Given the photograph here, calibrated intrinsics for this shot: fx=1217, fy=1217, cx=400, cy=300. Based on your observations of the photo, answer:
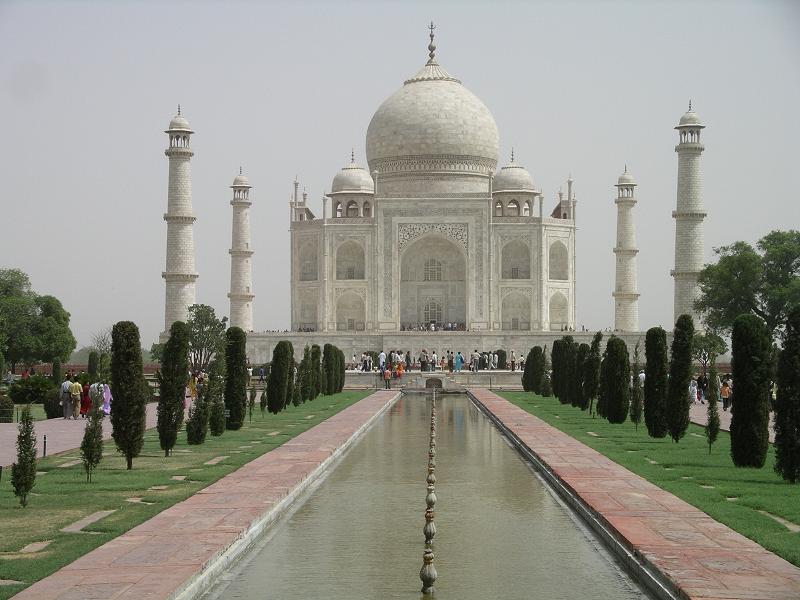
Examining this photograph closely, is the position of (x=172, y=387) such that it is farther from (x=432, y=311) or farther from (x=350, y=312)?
(x=432, y=311)

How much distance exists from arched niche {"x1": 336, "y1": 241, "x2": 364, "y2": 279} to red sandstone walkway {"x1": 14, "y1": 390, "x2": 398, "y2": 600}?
2942cm

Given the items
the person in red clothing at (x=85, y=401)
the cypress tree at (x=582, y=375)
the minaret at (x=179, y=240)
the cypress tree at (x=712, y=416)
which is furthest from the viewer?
the minaret at (x=179, y=240)

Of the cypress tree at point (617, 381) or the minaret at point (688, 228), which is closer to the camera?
the cypress tree at point (617, 381)

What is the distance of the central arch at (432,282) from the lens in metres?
40.9

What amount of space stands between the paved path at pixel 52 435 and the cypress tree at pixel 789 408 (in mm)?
7277

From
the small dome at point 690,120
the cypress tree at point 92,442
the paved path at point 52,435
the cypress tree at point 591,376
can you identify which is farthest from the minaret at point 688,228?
the cypress tree at point 92,442

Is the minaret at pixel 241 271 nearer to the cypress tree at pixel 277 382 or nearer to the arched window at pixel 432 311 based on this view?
the arched window at pixel 432 311

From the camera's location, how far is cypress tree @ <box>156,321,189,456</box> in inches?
489

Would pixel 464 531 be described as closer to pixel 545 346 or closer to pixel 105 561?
pixel 105 561

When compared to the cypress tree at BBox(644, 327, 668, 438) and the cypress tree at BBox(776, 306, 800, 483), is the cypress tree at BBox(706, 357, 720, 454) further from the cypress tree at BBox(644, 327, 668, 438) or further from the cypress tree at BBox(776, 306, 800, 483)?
the cypress tree at BBox(776, 306, 800, 483)

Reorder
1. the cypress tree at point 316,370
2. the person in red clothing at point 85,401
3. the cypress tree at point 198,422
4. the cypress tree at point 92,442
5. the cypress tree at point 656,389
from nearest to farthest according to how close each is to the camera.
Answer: the cypress tree at point 92,442 → the cypress tree at point 198,422 → the cypress tree at point 656,389 → the person in red clothing at point 85,401 → the cypress tree at point 316,370

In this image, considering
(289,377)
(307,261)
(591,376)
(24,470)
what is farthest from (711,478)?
(307,261)

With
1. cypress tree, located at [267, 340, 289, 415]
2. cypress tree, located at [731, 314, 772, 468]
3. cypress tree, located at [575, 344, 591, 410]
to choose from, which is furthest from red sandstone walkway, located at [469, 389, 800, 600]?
cypress tree, located at [575, 344, 591, 410]

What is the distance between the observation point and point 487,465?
12023mm
